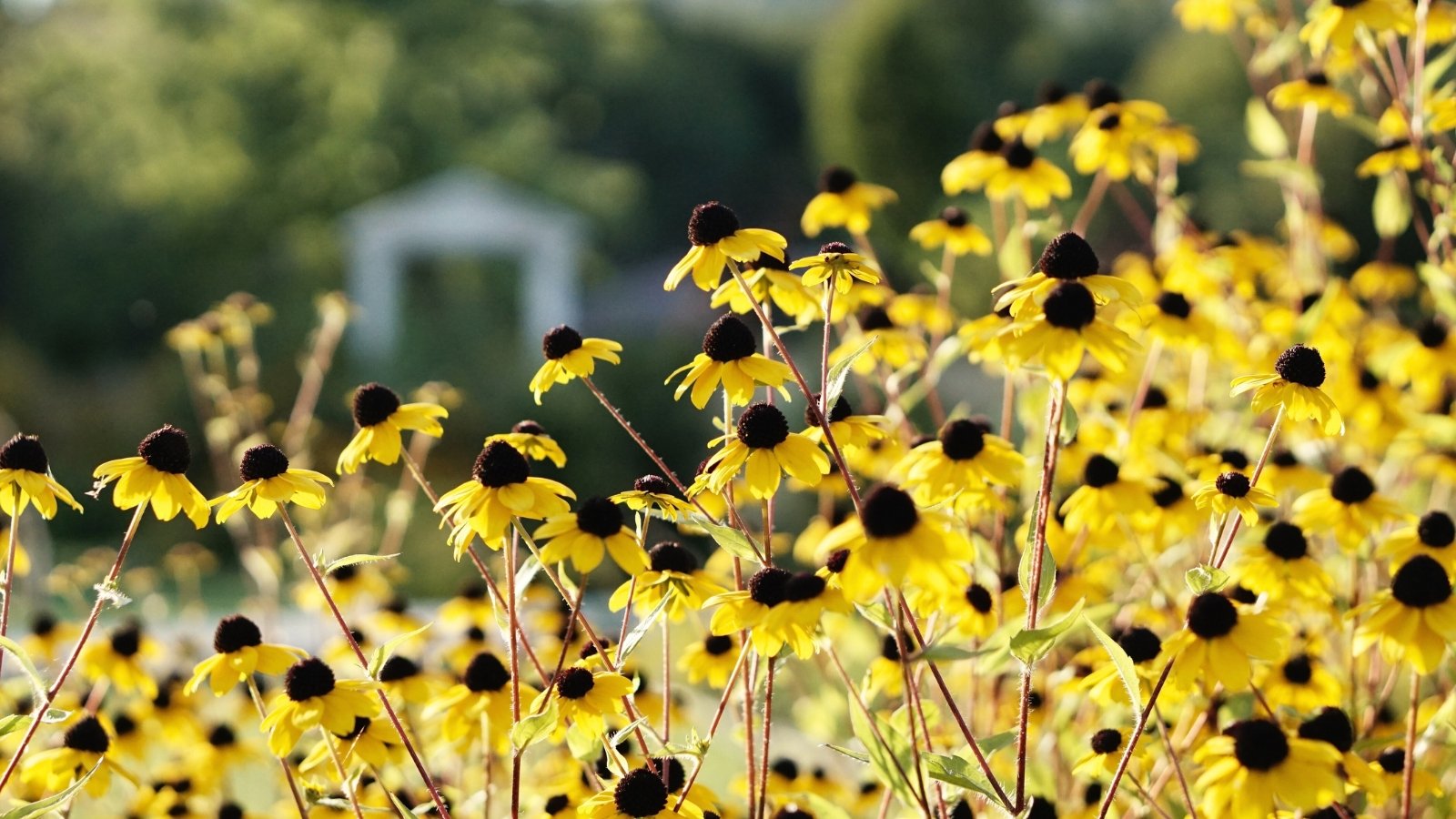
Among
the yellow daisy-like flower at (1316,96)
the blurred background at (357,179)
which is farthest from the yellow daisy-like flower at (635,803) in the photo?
the blurred background at (357,179)

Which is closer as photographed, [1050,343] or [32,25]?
[1050,343]

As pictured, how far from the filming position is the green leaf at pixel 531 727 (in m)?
1.47

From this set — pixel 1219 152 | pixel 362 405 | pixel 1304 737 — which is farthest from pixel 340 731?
pixel 1219 152

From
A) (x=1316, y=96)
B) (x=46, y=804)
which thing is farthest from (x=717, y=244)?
(x=1316, y=96)

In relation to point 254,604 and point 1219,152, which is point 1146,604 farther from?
point 1219,152

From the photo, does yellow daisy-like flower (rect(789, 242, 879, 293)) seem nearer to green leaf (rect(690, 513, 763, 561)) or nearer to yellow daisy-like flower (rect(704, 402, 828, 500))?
yellow daisy-like flower (rect(704, 402, 828, 500))

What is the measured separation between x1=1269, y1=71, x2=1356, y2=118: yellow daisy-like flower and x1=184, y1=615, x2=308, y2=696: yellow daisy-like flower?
2.26m

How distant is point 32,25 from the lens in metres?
20.5

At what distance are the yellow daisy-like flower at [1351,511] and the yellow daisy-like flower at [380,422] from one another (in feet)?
4.39

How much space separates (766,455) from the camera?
154cm

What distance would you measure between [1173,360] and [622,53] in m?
21.9

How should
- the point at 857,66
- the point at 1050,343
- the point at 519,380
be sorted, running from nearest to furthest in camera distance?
the point at 1050,343, the point at 519,380, the point at 857,66

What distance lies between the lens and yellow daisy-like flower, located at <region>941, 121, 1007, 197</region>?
285 centimetres

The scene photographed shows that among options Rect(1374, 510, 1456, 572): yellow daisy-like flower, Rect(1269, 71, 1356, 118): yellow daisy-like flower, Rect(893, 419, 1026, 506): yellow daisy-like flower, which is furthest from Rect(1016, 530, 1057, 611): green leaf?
Rect(1269, 71, 1356, 118): yellow daisy-like flower
